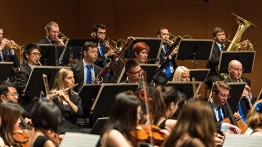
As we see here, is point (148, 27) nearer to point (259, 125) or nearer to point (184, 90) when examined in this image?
point (184, 90)

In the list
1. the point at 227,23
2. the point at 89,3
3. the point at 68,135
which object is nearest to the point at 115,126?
the point at 68,135

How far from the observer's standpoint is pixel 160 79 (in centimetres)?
933

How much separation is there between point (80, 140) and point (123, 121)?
0.44 meters

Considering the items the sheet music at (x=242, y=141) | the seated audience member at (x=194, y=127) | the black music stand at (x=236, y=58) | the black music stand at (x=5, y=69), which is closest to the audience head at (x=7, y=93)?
the black music stand at (x=5, y=69)

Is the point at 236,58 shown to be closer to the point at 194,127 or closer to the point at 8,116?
the point at 8,116

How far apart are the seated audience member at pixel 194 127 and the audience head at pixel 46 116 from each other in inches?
35.3

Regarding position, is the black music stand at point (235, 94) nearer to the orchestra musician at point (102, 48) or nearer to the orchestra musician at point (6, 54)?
the orchestra musician at point (102, 48)

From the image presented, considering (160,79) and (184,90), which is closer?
(184,90)

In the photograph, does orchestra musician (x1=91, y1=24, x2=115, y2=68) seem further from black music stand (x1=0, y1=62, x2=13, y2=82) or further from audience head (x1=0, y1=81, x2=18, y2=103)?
audience head (x1=0, y1=81, x2=18, y2=103)

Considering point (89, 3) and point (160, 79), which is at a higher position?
point (89, 3)

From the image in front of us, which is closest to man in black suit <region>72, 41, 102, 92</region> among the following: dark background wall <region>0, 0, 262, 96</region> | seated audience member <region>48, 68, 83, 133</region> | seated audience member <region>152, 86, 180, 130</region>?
seated audience member <region>48, 68, 83, 133</region>

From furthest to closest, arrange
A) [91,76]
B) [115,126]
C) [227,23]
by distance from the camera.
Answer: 1. [227,23]
2. [91,76]
3. [115,126]

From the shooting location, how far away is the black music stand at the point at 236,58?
9.02 m

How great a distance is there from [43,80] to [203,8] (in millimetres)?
5919
